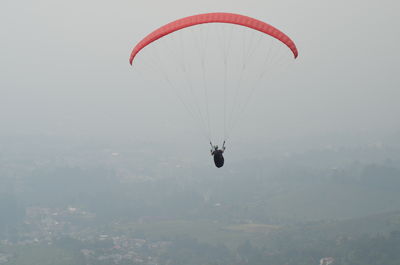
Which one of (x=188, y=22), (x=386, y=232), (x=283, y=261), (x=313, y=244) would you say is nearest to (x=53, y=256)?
(x=283, y=261)

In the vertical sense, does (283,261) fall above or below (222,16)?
below

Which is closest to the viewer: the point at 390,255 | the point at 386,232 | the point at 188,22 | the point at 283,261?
the point at 188,22

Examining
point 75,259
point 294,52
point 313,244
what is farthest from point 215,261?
point 294,52

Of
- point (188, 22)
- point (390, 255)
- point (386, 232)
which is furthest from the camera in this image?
point (386, 232)

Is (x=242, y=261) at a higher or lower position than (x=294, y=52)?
lower

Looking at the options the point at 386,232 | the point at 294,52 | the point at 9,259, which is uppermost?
the point at 294,52

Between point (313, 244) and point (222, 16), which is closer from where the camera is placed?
point (222, 16)

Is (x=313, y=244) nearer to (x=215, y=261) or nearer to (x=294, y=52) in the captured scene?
(x=215, y=261)

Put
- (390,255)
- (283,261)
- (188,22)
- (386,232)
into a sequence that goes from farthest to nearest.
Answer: (386,232)
(283,261)
(390,255)
(188,22)

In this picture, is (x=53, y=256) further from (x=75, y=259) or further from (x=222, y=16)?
(x=222, y=16)
